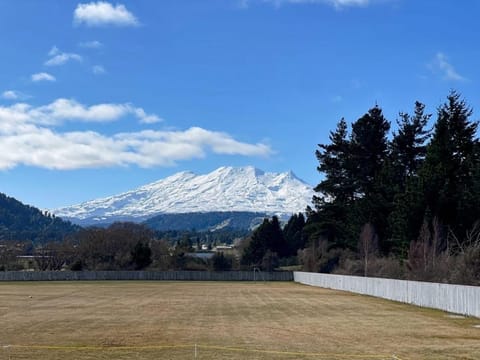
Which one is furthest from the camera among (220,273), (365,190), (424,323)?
(220,273)

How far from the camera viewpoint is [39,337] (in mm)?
25609

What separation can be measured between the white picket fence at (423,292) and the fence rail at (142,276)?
162ft

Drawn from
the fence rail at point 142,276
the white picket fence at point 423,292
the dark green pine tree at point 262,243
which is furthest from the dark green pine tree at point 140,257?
the white picket fence at point 423,292

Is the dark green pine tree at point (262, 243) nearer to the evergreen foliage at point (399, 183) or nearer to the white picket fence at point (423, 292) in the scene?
the evergreen foliage at point (399, 183)

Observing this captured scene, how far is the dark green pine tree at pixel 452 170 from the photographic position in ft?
222

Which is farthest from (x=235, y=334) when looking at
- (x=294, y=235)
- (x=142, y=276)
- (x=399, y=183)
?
(x=294, y=235)

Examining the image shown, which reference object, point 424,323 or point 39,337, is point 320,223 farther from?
point 39,337

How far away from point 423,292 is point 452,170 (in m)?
29.9

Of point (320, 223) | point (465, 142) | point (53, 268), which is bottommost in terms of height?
point (53, 268)

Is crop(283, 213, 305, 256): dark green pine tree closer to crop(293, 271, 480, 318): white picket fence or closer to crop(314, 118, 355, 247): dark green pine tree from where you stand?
crop(314, 118, 355, 247): dark green pine tree

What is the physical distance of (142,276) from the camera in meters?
123

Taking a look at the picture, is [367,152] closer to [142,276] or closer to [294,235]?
[142,276]

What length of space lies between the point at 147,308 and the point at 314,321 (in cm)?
1327

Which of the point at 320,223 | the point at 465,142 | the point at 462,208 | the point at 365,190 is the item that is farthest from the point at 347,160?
the point at 462,208
